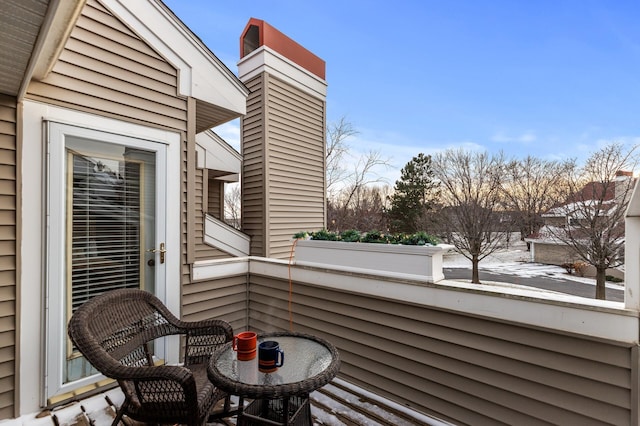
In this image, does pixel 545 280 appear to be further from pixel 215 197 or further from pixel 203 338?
pixel 203 338

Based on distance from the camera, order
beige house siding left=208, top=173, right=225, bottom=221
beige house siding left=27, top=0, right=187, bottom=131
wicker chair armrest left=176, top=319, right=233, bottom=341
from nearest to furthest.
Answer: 1. wicker chair armrest left=176, top=319, right=233, bottom=341
2. beige house siding left=27, top=0, right=187, bottom=131
3. beige house siding left=208, top=173, right=225, bottom=221

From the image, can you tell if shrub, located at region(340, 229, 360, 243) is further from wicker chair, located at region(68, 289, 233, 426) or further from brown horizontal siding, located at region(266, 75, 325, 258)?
brown horizontal siding, located at region(266, 75, 325, 258)

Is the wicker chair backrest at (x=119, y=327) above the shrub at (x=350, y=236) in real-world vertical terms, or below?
below

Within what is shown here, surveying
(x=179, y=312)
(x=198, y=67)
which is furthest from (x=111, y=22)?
(x=179, y=312)

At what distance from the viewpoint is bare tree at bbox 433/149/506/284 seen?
16141mm

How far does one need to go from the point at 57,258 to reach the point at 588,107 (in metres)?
22.0

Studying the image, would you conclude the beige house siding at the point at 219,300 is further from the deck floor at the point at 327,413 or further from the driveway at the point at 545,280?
the driveway at the point at 545,280

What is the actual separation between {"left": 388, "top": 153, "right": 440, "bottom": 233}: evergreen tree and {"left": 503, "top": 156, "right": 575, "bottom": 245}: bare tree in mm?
4442

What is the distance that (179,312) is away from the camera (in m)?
2.86

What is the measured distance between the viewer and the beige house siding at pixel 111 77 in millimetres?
2248

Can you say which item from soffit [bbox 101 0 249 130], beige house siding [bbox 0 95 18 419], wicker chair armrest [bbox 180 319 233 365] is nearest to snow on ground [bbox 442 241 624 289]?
soffit [bbox 101 0 249 130]

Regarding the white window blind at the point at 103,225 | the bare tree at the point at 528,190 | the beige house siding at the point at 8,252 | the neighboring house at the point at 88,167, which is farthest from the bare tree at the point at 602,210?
the beige house siding at the point at 8,252

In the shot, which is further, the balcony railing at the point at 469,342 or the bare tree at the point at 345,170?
the bare tree at the point at 345,170

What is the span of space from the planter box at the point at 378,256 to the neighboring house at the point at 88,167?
3.81 ft
